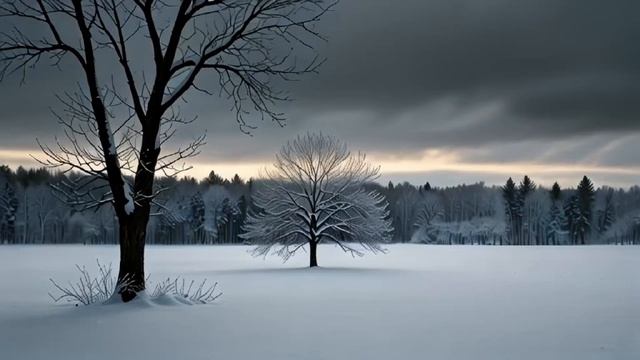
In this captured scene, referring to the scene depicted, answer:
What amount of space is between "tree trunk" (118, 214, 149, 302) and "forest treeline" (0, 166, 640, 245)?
333 feet

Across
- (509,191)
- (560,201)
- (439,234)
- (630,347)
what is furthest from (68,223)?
(630,347)

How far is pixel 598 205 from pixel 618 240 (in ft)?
46.0

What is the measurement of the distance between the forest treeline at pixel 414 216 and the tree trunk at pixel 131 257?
3990 inches

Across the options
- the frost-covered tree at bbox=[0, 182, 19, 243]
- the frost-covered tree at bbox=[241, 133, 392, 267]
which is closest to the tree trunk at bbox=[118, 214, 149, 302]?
the frost-covered tree at bbox=[241, 133, 392, 267]

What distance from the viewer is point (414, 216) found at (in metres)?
146

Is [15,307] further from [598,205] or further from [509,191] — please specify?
[598,205]

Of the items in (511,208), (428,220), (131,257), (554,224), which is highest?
(511,208)

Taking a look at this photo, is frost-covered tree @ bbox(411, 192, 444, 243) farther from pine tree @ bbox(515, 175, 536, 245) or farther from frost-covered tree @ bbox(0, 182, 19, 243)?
frost-covered tree @ bbox(0, 182, 19, 243)

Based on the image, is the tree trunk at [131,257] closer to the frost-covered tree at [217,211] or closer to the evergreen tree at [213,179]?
the frost-covered tree at [217,211]

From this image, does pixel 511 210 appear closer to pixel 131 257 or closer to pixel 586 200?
pixel 586 200

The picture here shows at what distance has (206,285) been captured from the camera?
79.2 feet

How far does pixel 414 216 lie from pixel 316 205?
108 meters

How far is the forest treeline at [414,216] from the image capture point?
120m

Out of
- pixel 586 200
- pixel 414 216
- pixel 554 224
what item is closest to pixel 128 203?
pixel 554 224
